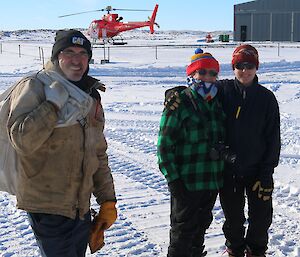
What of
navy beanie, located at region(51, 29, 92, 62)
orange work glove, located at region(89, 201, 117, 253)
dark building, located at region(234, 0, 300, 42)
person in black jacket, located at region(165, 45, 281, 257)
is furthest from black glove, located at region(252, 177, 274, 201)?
dark building, located at region(234, 0, 300, 42)

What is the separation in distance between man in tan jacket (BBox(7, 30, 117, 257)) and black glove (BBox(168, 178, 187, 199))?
72 cm

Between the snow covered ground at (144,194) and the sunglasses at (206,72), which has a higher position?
the sunglasses at (206,72)

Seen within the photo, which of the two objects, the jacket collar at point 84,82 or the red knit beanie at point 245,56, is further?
the red knit beanie at point 245,56

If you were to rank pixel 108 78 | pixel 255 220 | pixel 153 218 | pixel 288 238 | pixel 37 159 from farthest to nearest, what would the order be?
pixel 108 78 → pixel 153 218 → pixel 288 238 → pixel 255 220 → pixel 37 159

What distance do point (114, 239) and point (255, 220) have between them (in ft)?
4.50

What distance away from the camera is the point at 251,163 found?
11.2 ft

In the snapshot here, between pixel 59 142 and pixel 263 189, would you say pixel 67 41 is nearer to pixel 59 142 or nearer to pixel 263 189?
pixel 59 142

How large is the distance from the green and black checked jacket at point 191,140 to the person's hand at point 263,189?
1.17 ft

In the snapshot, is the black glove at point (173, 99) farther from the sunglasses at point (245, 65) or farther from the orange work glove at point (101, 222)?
the orange work glove at point (101, 222)

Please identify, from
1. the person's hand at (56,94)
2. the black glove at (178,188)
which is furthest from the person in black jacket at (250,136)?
the person's hand at (56,94)

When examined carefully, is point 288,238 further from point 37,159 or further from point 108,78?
point 108,78

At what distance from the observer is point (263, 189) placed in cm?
340

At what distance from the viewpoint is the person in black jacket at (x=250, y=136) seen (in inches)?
132

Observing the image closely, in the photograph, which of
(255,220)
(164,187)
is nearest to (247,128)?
(255,220)
